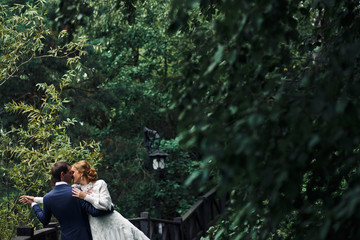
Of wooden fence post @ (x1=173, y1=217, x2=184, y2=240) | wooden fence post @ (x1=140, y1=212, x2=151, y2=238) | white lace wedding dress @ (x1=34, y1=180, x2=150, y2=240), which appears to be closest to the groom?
white lace wedding dress @ (x1=34, y1=180, x2=150, y2=240)

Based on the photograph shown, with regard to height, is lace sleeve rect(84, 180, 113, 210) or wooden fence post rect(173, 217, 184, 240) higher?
lace sleeve rect(84, 180, 113, 210)

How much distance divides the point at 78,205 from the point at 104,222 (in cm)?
42

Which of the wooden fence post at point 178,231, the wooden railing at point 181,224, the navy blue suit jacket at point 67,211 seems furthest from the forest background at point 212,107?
the wooden fence post at point 178,231

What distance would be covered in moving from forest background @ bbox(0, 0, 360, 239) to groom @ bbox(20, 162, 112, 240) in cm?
148

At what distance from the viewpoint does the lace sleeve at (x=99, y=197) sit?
17.6ft

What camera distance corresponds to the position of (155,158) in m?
12.9

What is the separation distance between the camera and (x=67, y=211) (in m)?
5.34

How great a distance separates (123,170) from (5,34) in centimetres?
827

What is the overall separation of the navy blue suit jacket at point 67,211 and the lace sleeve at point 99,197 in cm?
7

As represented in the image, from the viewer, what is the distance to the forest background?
7.04 feet

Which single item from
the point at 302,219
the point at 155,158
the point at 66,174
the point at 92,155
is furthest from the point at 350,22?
the point at 155,158

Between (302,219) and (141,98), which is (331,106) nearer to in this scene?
(302,219)

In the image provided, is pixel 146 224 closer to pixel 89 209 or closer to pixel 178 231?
pixel 178 231

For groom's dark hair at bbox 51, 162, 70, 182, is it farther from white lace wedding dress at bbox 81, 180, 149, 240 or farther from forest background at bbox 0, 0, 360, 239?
forest background at bbox 0, 0, 360, 239
